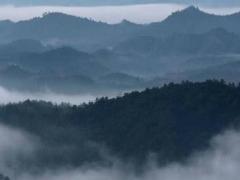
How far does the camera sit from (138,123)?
8406cm

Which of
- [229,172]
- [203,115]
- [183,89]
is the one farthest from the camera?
[183,89]

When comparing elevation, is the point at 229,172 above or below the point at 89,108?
below

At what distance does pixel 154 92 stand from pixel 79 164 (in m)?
15.1

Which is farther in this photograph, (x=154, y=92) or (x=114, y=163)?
(x=154, y=92)

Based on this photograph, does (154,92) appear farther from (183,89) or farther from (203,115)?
(203,115)

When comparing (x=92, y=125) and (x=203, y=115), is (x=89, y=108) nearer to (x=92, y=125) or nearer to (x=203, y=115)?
(x=92, y=125)

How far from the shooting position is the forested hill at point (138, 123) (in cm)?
7988

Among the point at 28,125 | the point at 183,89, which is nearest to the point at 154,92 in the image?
the point at 183,89

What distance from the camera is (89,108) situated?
90688 mm

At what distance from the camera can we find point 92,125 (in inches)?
Answer: 3442

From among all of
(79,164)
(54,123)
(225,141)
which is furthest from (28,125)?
(225,141)

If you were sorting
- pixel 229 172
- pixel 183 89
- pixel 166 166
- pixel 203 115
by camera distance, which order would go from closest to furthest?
pixel 229 172 < pixel 166 166 < pixel 203 115 < pixel 183 89

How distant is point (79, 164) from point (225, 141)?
15.1 m

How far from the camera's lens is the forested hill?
262 ft
